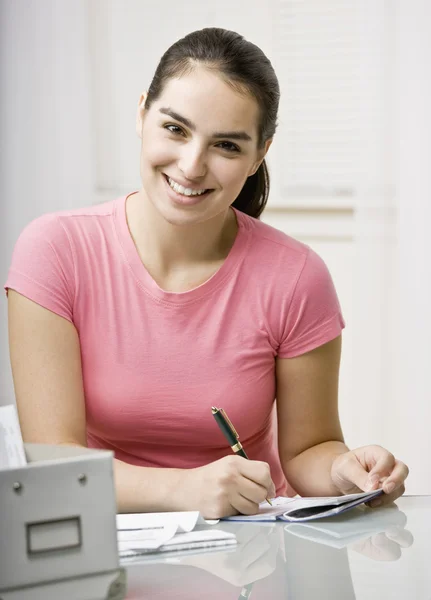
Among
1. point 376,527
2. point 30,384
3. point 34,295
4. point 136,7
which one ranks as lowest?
point 376,527

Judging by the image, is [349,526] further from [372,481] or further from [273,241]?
[273,241]

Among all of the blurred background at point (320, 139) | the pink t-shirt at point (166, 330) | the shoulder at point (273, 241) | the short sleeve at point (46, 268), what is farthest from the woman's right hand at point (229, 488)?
the blurred background at point (320, 139)

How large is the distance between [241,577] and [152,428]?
20.5 inches

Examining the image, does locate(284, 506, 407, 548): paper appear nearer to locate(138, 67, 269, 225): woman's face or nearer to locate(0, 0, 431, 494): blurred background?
locate(138, 67, 269, 225): woman's face

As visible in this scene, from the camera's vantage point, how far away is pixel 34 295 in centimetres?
131

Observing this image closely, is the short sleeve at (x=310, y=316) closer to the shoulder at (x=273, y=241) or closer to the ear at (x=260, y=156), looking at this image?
the shoulder at (x=273, y=241)

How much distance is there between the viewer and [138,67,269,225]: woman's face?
1.29 meters

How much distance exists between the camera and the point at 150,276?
142cm

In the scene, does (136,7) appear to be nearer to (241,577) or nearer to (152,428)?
(152,428)

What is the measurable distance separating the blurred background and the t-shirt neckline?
4.22ft

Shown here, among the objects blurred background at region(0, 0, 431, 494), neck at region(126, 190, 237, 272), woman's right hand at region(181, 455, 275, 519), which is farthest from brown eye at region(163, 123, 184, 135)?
blurred background at region(0, 0, 431, 494)

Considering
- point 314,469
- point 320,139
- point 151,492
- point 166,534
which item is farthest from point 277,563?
point 320,139

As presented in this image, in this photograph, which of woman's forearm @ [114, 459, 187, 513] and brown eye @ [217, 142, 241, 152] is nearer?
woman's forearm @ [114, 459, 187, 513]

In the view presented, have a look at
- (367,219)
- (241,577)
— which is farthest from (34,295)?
(367,219)
